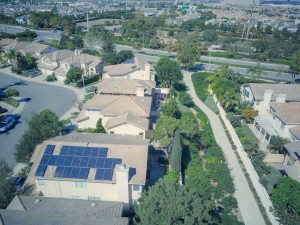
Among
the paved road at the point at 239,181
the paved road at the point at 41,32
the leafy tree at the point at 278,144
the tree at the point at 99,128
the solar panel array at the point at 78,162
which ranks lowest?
the paved road at the point at 239,181

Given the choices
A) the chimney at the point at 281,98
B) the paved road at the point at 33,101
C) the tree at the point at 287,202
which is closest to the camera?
the tree at the point at 287,202

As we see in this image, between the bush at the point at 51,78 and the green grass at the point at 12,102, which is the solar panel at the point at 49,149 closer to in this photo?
the green grass at the point at 12,102

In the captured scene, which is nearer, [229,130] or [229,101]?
[229,130]

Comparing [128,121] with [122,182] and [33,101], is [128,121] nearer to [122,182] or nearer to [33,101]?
[122,182]

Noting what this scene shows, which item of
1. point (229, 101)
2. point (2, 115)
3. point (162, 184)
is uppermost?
point (162, 184)

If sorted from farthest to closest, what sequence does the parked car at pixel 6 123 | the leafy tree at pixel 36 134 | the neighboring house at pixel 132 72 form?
the neighboring house at pixel 132 72 < the parked car at pixel 6 123 < the leafy tree at pixel 36 134

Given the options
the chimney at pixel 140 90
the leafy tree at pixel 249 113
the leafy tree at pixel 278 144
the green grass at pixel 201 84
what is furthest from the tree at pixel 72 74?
the leafy tree at pixel 278 144

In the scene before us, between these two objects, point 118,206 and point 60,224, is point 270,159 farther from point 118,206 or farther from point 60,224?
point 60,224

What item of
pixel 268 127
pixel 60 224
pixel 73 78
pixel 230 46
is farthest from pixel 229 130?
pixel 230 46
